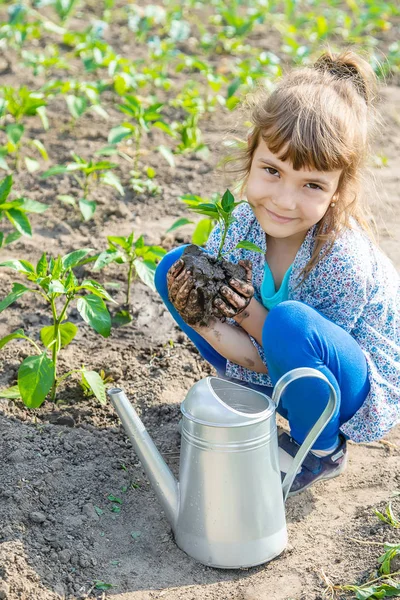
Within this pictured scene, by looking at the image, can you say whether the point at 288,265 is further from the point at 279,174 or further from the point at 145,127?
the point at 145,127

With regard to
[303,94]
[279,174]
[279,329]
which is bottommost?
[279,329]

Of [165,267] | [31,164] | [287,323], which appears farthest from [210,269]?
[31,164]

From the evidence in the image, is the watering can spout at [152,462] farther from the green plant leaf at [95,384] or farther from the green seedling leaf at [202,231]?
the green seedling leaf at [202,231]

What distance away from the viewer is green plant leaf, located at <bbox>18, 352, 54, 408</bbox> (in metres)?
2.03

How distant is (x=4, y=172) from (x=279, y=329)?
200cm

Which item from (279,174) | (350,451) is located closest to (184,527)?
(350,451)

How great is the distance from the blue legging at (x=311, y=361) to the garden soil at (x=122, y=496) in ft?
0.77

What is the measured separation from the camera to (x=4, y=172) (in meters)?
3.54

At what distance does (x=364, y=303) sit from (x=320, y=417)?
423 mm

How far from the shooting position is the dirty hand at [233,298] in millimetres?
1957

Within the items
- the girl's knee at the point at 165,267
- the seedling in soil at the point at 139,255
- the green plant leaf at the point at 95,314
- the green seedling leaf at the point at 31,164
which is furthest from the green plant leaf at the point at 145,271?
the green seedling leaf at the point at 31,164

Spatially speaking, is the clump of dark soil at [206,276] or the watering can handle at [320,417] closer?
the watering can handle at [320,417]

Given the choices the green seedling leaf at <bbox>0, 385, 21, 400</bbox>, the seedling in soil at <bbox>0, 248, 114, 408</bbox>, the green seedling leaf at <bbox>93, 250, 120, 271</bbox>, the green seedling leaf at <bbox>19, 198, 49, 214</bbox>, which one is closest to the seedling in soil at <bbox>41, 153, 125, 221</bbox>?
the green seedling leaf at <bbox>19, 198, 49, 214</bbox>

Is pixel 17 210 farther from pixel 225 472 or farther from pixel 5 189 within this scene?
pixel 225 472
